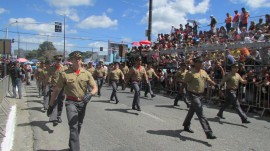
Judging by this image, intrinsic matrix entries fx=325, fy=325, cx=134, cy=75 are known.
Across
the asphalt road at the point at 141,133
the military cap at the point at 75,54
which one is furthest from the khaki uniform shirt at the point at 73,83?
the asphalt road at the point at 141,133

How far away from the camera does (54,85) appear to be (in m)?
9.84

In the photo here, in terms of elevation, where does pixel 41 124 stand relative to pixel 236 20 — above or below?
below

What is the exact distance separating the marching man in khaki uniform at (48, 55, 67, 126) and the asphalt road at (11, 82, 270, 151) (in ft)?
0.80

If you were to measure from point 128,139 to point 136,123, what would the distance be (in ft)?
6.14

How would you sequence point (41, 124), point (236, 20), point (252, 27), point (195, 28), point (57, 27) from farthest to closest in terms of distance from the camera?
point (57, 27), point (195, 28), point (236, 20), point (252, 27), point (41, 124)

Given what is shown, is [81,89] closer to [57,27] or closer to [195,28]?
[195,28]

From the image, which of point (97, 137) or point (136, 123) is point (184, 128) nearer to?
point (136, 123)

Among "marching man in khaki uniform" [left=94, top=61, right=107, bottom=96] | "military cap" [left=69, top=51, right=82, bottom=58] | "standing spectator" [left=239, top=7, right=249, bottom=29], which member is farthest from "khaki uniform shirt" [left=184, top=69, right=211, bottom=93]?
"standing spectator" [left=239, top=7, right=249, bottom=29]

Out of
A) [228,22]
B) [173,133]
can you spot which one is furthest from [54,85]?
[228,22]

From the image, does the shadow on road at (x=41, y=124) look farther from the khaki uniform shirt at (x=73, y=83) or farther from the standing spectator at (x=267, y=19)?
the standing spectator at (x=267, y=19)

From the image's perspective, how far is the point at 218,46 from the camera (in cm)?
1670

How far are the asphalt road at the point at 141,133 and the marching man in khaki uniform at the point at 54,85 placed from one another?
242 mm

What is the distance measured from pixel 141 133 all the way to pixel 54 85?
3.44 meters

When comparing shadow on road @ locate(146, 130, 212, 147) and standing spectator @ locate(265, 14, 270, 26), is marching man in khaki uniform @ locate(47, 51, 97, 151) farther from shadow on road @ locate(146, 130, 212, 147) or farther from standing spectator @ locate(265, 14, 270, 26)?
standing spectator @ locate(265, 14, 270, 26)
